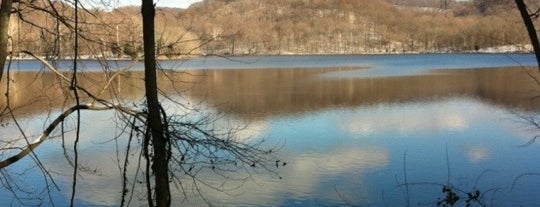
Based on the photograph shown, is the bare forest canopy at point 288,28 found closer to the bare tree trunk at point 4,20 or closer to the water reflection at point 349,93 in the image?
the bare tree trunk at point 4,20

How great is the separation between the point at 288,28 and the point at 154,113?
9882cm

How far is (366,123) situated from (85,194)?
23.6ft

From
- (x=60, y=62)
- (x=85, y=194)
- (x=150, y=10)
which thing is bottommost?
(x=85, y=194)

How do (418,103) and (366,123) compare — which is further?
(418,103)

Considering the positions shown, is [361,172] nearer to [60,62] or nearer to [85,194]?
[85,194]

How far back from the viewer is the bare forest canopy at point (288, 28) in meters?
3.26

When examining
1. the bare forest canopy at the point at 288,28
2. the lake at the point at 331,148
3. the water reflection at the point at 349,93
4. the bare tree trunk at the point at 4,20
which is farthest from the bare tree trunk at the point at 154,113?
the water reflection at the point at 349,93

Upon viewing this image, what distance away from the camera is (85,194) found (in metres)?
7.34

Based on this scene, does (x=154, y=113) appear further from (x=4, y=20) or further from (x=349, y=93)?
(x=349, y=93)

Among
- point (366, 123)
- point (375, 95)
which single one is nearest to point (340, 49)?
point (375, 95)

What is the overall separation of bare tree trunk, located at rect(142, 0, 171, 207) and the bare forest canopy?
211mm

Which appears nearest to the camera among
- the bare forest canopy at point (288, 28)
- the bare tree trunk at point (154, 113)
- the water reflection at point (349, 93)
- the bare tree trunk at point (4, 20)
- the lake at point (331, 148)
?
the bare tree trunk at point (4, 20)

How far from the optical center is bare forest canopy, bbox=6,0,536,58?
10.7 ft

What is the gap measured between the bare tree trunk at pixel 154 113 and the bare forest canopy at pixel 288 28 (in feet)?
0.69
